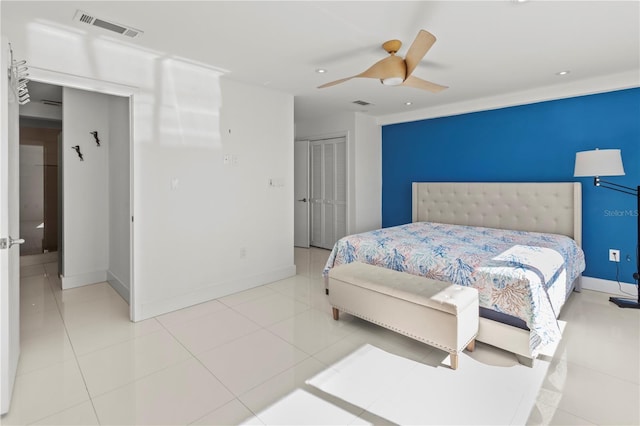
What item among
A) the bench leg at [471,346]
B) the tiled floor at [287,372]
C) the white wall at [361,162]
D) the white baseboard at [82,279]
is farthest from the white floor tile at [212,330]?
the white wall at [361,162]

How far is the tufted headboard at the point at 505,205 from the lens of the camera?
3.86m

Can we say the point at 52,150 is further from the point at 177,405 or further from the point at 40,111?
the point at 177,405

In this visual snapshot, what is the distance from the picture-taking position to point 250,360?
239cm

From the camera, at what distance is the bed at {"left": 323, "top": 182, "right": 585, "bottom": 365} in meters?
2.35

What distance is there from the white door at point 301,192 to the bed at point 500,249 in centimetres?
210

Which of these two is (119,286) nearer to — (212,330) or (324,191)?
(212,330)

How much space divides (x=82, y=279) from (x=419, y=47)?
453 centimetres

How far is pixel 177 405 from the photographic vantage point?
6.29 feet

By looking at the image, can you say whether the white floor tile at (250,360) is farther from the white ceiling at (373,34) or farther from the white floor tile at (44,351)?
the white ceiling at (373,34)

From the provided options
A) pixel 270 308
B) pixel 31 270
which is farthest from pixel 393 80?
pixel 31 270


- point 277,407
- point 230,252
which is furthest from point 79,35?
point 277,407

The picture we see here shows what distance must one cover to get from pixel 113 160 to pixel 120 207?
65cm

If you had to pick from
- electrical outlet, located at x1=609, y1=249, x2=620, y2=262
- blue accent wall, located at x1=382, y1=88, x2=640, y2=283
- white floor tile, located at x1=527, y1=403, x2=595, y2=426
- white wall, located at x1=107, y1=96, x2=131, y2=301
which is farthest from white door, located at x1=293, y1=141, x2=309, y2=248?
white floor tile, located at x1=527, y1=403, x2=595, y2=426

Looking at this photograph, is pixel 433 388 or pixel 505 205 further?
pixel 505 205
